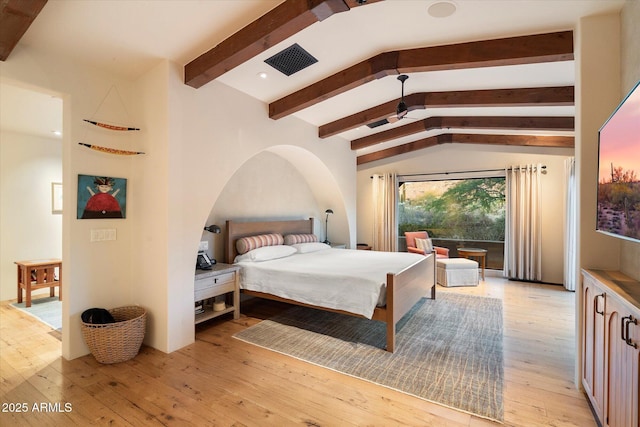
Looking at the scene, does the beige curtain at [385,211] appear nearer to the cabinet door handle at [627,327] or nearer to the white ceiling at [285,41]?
the white ceiling at [285,41]

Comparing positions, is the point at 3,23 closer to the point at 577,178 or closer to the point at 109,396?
the point at 109,396

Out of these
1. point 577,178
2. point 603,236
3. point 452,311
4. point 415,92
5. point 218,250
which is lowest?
point 452,311

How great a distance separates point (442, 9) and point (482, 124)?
3.11 m

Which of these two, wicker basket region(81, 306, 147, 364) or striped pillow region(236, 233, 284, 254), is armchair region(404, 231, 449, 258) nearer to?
striped pillow region(236, 233, 284, 254)

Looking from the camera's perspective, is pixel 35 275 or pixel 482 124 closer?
pixel 35 275

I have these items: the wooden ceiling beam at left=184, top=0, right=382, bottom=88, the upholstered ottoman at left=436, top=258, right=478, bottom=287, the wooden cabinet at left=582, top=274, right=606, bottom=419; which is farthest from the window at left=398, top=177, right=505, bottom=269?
the wooden ceiling beam at left=184, top=0, right=382, bottom=88

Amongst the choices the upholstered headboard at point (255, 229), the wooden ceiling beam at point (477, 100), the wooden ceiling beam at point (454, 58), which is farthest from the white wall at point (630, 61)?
the upholstered headboard at point (255, 229)

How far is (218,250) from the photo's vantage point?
418cm

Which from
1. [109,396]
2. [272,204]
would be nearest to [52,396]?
[109,396]

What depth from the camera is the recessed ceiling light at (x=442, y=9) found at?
2291 mm

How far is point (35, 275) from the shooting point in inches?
168

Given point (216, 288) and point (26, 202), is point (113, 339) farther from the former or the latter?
point (26, 202)

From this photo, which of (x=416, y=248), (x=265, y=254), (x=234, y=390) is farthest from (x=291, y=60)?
(x=416, y=248)

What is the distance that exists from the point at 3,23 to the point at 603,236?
4.22 m
